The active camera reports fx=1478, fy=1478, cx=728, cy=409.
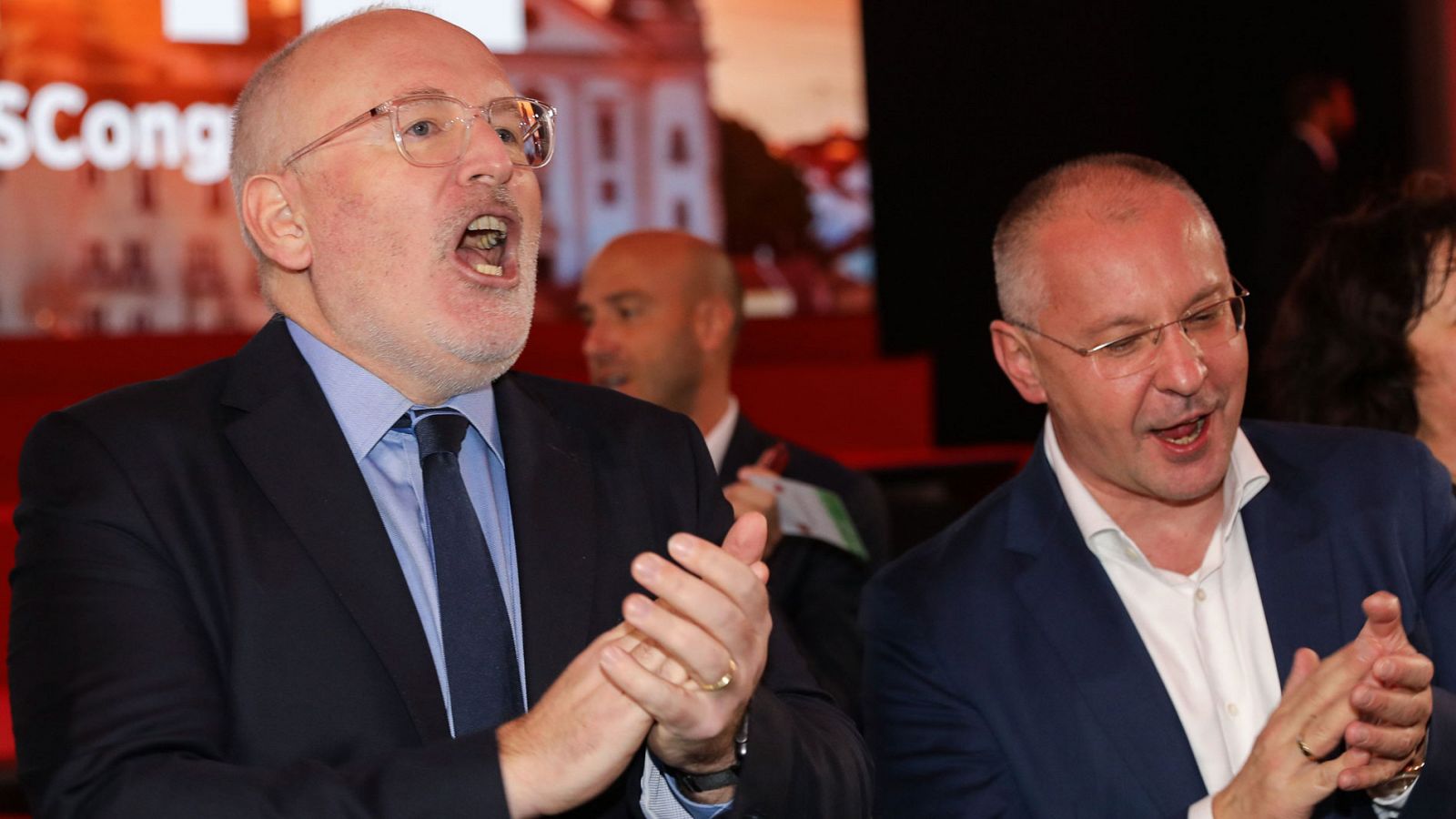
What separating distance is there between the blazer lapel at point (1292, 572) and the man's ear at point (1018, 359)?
0.35 metres

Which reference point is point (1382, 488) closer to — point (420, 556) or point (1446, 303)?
point (1446, 303)

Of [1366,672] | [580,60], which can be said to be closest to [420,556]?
[1366,672]

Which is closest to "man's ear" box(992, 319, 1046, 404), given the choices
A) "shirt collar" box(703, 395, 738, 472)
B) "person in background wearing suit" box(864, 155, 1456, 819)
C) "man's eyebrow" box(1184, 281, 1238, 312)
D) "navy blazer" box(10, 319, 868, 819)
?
"person in background wearing suit" box(864, 155, 1456, 819)

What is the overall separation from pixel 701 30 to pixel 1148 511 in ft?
20.1

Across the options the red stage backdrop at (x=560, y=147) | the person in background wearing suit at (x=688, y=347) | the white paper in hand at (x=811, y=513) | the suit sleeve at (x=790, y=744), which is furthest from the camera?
the red stage backdrop at (x=560, y=147)

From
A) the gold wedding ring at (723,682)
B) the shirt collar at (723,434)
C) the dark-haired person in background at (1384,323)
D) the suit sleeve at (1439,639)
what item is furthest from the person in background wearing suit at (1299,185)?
the gold wedding ring at (723,682)

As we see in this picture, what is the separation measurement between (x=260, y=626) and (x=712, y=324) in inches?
98.3

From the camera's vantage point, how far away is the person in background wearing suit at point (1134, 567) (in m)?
Answer: 1.96

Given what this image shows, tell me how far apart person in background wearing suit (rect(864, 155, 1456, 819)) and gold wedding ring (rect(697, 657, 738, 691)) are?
0.79m

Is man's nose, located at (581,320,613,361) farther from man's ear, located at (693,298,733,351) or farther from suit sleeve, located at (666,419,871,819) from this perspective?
suit sleeve, located at (666,419,871,819)

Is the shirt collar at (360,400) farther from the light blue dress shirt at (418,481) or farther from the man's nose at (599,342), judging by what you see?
the man's nose at (599,342)

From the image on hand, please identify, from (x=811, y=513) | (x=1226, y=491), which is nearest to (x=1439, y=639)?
(x=1226, y=491)

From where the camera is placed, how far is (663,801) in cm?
A: 146

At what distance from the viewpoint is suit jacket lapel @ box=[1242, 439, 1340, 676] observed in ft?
6.60
